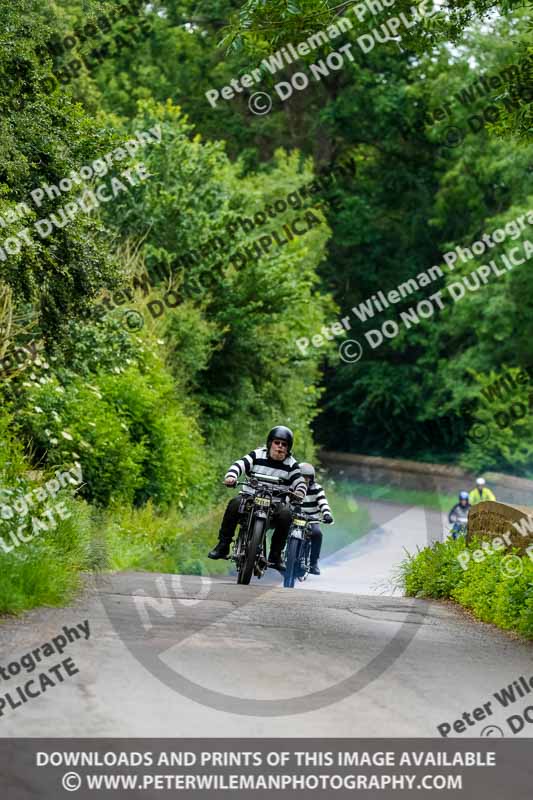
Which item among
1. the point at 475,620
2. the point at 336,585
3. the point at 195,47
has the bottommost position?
the point at 336,585

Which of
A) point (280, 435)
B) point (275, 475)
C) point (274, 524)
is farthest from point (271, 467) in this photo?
point (274, 524)

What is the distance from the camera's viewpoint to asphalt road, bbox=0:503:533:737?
21.7ft

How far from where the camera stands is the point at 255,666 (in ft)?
26.3

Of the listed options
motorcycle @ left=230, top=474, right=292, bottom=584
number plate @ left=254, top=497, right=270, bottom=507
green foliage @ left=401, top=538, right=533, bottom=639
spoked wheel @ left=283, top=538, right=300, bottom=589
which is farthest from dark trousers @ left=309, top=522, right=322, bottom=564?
number plate @ left=254, top=497, right=270, bottom=507

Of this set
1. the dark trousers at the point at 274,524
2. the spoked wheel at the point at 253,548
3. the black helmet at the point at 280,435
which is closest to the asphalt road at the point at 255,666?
the spoked wheel at the point at 253,548

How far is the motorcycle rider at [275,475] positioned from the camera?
46.2ft

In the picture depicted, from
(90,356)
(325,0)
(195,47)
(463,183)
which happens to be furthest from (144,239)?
(195,47)

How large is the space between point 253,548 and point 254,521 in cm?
30

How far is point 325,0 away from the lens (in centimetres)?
1181

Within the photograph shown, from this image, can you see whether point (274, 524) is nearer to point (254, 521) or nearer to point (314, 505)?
point (254, 521)

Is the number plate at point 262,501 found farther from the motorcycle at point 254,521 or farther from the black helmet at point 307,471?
the black helmet at point 307,471

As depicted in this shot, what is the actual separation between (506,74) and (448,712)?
9.46m

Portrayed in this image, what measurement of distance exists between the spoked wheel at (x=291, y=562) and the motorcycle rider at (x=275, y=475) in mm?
1038

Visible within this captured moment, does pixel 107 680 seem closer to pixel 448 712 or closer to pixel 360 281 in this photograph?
pixel 448 712
